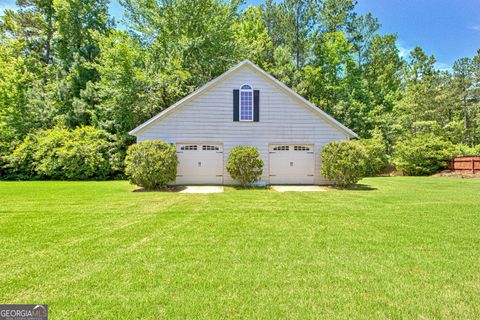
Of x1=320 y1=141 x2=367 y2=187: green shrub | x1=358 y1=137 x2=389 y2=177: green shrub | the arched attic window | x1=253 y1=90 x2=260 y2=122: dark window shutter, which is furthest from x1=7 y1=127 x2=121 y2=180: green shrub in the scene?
x1=358 y1=137 x2=389 y2=177: green shrub

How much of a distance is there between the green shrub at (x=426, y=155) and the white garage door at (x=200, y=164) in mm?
15457

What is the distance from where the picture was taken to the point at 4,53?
2086 cm

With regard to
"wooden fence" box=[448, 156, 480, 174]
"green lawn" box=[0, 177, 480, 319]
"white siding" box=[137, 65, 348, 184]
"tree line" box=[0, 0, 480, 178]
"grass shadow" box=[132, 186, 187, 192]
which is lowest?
"green lawn" box=[0, 177, 480, 319]

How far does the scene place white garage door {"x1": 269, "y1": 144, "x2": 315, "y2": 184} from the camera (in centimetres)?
1248

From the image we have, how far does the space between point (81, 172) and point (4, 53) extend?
14.2 metres

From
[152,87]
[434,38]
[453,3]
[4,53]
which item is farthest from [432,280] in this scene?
[434,38]

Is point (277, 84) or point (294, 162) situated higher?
point (277, 84)

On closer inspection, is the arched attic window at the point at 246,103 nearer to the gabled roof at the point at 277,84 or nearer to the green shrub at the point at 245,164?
the gabled roof at the point at 277,84

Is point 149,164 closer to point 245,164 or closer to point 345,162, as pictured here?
point 245,164

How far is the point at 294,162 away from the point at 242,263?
9.57 metres

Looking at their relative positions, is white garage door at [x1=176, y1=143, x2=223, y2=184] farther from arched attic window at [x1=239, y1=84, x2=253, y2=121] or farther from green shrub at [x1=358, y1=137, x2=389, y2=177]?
green shrub at [x1=358, y1=137, x2=389, y2=177]

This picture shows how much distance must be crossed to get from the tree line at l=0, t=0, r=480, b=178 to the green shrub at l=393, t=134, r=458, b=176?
196 centimetres

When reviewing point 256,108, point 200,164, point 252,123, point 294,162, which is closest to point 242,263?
point 200,164

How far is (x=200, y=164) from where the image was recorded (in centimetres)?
1219
